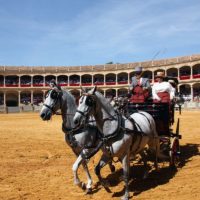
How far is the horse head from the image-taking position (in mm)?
5340

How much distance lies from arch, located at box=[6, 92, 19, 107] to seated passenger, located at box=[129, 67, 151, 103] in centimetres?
4894

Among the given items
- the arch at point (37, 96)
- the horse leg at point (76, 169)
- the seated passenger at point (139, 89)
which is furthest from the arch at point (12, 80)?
the horse leg at point (76, 169)

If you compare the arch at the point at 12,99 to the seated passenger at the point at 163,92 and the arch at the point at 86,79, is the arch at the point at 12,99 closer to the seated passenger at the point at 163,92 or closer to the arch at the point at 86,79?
the arch at the point at 86,79

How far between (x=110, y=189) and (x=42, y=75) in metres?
50.5

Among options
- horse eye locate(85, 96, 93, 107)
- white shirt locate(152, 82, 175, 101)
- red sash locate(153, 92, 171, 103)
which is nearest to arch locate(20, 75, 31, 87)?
white shirt locate(152, 82, 175, 101)

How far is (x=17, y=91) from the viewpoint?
53250 millimetres

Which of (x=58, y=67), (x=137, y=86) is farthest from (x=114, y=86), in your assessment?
(x=137, y=86)

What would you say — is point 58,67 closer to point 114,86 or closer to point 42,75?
point 42,75

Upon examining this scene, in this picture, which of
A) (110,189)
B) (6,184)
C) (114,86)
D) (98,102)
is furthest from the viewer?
(114,86)

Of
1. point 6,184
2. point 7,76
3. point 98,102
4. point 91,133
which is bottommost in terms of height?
point 6,184

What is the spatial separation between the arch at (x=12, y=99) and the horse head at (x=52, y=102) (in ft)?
164

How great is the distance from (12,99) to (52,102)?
50.8 m

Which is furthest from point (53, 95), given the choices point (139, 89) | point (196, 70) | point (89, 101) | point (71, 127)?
point (196, 70)

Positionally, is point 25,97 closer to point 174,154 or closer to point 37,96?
point 37,96
